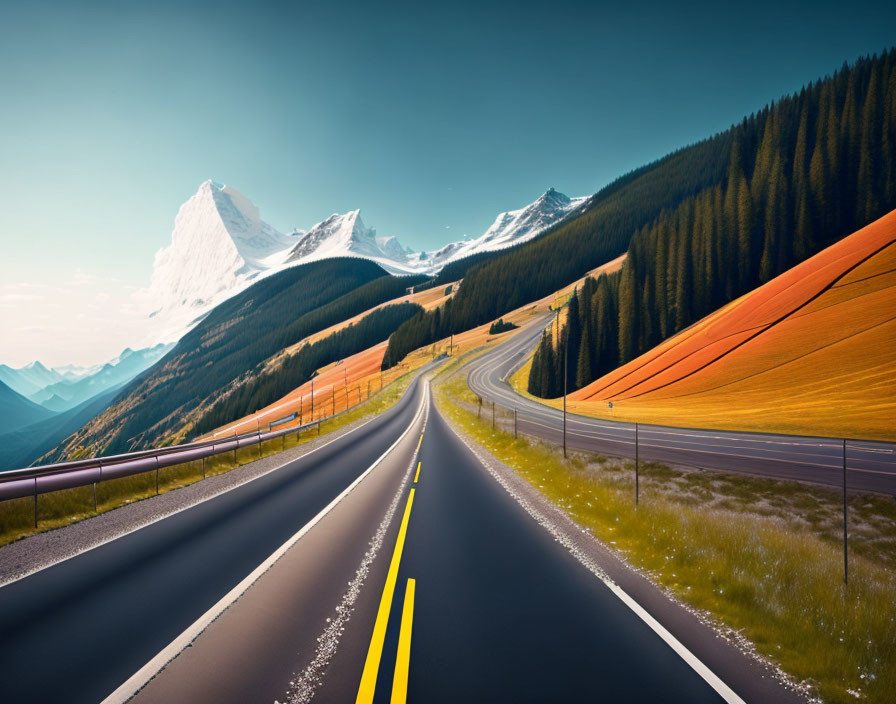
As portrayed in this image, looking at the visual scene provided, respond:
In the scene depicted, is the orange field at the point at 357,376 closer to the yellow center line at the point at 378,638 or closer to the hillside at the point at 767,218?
the hillside at the point at 767,218

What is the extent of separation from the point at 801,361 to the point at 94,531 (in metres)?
47.9

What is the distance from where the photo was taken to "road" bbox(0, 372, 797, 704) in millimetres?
3855

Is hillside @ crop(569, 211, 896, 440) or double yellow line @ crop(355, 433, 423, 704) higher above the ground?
hillside @ crop(569, 211, 896, 440)

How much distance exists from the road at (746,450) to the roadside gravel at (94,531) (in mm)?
20324

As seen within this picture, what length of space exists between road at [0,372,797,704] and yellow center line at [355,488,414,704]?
25mm

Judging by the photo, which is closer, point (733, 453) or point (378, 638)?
point (378, 638)

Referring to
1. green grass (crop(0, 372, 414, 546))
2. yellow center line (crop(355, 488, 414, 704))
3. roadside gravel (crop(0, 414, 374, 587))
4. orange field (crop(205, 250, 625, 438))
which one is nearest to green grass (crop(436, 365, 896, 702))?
yellow center line (crop(355, 488, 414, 704))

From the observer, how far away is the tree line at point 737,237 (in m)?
64.8

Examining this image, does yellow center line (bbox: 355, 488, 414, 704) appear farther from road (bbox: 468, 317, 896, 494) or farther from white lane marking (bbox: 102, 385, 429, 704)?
road (bbox: 468, 317, 896, 494)

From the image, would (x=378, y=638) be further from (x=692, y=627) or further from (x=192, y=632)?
(x=692, y=627)

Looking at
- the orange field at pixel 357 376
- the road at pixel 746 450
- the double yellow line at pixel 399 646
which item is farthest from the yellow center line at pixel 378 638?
the orange field at pixel 357 376

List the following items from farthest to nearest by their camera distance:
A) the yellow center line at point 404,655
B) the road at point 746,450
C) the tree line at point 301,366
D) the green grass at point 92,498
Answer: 1. the tree line at point 301,366
2. the road at point 746,450
3. the green grass at point 92,498
4. the yellow center line at point 404,655

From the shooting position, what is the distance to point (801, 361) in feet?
108

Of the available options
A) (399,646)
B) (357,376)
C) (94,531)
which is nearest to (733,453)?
(399,646)
